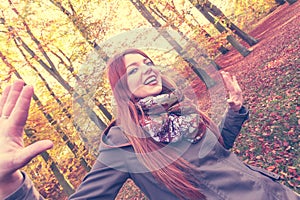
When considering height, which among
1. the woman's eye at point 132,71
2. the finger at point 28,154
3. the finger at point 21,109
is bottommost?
the woman's eye at point 132,71

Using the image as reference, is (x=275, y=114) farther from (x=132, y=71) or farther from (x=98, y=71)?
(x=98, y=71)

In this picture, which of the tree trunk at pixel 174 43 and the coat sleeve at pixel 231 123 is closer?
the coat sleeve at pixel 231 123

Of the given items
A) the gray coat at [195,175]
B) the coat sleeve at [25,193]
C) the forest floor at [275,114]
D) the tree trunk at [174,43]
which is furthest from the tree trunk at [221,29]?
the coat sleeve at [25,193]

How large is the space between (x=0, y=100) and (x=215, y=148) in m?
1.55

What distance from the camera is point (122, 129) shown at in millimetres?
2037

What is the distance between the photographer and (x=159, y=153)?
1936 mm

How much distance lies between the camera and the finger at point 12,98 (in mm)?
1369

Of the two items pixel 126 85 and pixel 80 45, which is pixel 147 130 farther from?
pixel 80 45

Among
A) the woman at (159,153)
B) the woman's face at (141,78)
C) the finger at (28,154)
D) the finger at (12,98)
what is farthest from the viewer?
the woman's face at (141,78)

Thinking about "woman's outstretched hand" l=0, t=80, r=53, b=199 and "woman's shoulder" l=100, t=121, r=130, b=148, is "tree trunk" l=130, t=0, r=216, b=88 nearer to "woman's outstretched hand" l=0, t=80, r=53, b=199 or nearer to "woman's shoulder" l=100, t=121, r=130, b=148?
"woman's shoulder" l=100, t=121, r=130, b=148

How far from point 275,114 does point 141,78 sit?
16.9 ft

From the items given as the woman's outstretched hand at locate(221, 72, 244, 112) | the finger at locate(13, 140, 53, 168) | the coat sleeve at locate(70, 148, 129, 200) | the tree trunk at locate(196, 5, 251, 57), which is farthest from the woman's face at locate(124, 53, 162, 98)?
the tree trunk at locate(196, 5, 251, 57)

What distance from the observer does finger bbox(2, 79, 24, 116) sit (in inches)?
→ 53.9

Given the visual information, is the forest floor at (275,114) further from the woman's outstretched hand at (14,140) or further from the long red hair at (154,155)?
the woman's outstretched hand at (14,140)
